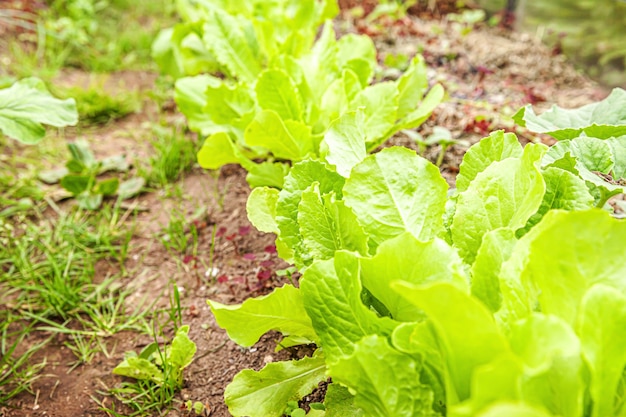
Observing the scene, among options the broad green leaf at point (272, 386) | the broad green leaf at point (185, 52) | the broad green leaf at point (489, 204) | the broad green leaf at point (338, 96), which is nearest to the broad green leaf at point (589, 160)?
the broad green leaf at point (489, 204)

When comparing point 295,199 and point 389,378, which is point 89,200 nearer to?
point 295,199

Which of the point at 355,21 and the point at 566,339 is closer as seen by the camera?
the point at 566,339

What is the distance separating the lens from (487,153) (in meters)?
1.09

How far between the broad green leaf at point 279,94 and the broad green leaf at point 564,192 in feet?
2.75

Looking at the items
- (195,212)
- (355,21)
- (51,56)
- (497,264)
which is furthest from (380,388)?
(51,56)

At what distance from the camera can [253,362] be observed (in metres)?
1.30

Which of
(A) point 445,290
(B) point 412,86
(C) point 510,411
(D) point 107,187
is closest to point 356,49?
(B) point 412,86

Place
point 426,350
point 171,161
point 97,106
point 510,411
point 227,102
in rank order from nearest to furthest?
point 510,411 < point 426,350 < point 227,102 < point 171,161 < point 97,106

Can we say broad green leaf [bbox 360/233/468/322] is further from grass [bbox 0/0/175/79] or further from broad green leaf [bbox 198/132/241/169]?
grass [bbox 0/0/175/79]

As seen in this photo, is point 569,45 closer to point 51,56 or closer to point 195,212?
point 195,212

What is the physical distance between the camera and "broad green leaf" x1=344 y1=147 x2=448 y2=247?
101 cm

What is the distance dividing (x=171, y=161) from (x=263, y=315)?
1369mm

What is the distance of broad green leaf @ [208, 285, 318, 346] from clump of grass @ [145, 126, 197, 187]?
1280 millimetres

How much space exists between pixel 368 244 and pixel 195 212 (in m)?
1.05
